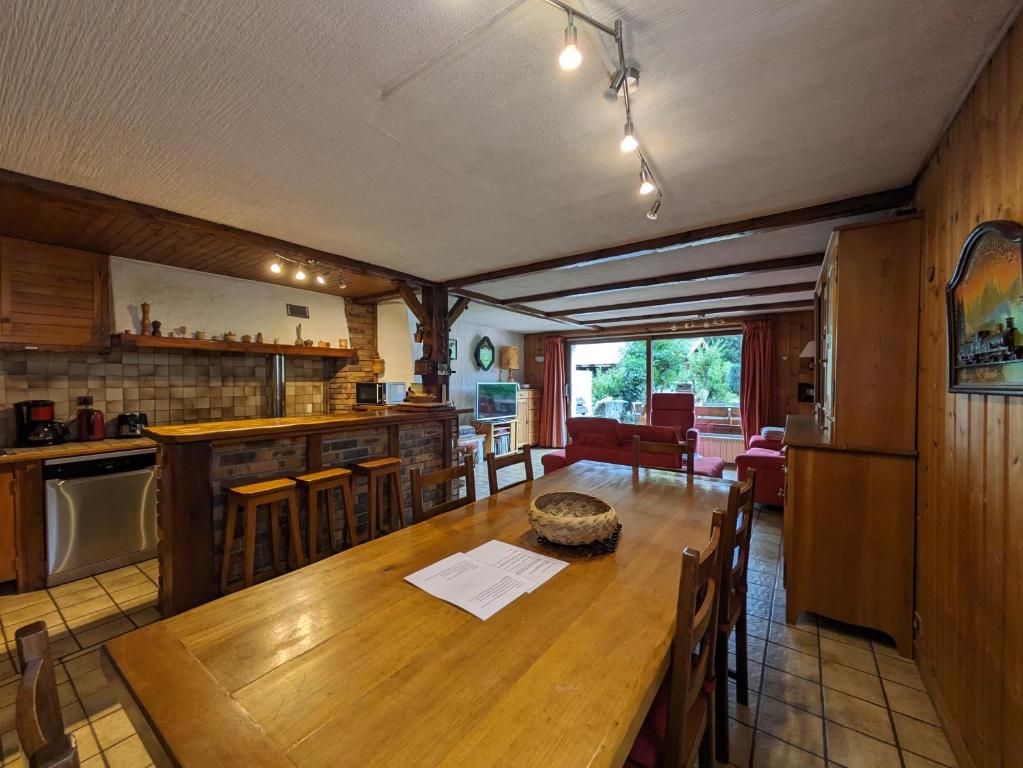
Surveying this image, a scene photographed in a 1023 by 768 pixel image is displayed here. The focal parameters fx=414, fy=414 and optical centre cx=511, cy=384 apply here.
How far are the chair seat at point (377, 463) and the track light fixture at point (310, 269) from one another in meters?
1.51

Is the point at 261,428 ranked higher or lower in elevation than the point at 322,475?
higher

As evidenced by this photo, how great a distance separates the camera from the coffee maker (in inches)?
114

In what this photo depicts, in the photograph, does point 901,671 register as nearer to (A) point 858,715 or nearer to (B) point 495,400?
(A) point 858,715

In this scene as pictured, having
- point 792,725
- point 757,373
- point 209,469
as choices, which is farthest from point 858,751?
point 757,373

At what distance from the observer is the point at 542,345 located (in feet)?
27.4

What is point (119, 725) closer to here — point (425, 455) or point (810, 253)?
point (425, 455)

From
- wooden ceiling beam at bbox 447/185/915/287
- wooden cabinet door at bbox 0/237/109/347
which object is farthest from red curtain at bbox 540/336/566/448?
wooden cabinet door at bbox 0/237/109/347

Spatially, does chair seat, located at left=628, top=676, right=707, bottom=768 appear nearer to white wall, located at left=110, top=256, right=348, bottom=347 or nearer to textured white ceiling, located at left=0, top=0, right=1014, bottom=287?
textured white ceiling, located at left=0, top=0, right=1014, bottom=287

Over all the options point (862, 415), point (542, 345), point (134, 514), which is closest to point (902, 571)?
point (862, 415)

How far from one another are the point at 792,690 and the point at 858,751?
11.7 inches

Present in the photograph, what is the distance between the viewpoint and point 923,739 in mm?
1526

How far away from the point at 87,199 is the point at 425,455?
8.55ft

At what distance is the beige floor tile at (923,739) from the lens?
57.6 inches

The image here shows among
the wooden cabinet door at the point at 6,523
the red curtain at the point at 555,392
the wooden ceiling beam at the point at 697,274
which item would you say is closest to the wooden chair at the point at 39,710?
the wooden cabinet door at the point at 6,523
